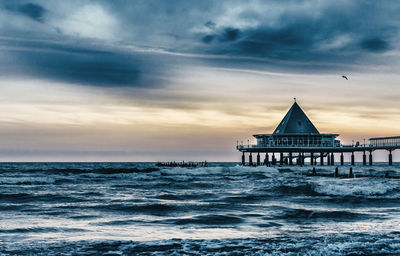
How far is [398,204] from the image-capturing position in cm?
2112

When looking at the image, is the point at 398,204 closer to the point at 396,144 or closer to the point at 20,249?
the point at 20,249

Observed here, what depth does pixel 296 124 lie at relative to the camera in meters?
86.5

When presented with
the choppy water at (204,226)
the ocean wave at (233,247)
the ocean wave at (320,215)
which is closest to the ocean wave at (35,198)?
the choppy water at (204,226)

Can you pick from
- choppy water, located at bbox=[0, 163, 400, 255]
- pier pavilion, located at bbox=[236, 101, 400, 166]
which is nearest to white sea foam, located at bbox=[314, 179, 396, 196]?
choppy water, located at bbox=[0, 163, 400, 255]

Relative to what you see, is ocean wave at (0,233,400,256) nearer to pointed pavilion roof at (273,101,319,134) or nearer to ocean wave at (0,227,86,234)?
ocean wave at (0,227,86,234)

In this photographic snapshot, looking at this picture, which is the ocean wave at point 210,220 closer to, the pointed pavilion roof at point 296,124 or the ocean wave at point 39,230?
the ocean wave at point 39,230

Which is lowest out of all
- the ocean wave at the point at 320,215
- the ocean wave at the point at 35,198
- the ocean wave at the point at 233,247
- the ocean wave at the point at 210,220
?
the ocean wave at the point at 35,198

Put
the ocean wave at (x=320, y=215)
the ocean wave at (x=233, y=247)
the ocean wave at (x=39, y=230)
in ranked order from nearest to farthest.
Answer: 1. the ocean wave at (x=233, y=247)
2. the ocean wave at (x=39, y=230)
3. the ocean wave at (x=320, y=215)

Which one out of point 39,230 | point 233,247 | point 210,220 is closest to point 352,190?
point 210,220

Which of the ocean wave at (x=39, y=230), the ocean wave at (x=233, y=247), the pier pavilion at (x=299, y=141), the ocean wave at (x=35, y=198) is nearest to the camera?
the ocean wave at (x=233, y=247)

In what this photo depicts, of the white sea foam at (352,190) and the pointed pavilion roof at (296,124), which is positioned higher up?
the pointed pavilion roof at (296,124)

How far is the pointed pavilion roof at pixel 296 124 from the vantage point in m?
85.8

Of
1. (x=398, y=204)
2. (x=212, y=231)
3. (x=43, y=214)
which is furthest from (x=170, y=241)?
(x=398, y=204)

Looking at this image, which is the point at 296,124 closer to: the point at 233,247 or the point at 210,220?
the point at 210,220
